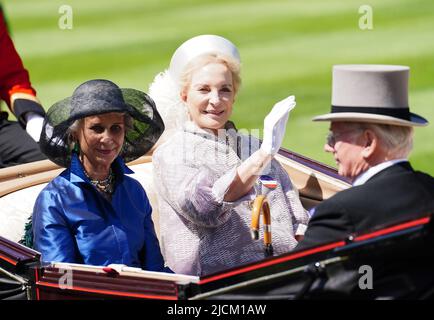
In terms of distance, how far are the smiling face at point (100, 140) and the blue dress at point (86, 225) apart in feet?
0.20

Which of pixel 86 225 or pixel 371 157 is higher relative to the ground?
pixel 371 157

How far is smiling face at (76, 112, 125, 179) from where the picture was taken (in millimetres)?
4781

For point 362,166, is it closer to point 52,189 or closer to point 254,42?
point 52,189

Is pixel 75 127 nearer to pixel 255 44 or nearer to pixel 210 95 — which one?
pixel 210 95

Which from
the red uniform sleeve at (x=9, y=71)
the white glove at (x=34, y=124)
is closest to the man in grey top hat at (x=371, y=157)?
the white glove at (x=34, y=124)

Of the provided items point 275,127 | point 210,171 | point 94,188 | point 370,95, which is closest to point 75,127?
point 94,188

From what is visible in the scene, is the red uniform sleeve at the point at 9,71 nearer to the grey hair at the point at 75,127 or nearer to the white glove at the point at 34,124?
the white glove at the point at 34,124

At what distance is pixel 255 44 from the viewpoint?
11.7 meters

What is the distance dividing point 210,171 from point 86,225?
0.66 meters

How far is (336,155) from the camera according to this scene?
4289 millimetres

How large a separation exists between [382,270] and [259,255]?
1.21m

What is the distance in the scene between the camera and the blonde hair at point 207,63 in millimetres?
5223

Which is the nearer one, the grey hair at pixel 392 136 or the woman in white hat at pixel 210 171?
the grey hair at pixel 392 136
